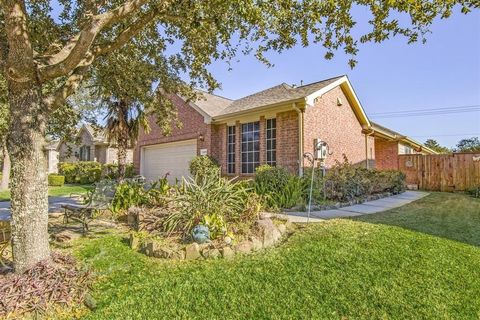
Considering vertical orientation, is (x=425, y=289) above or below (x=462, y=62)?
below

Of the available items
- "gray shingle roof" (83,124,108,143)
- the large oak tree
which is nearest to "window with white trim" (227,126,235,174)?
"gray shingle roof" (83,124,108,143)

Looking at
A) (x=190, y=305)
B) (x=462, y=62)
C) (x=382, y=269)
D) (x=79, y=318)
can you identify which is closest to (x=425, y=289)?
(x=382, y=269)

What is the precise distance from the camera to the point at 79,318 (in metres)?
3.10

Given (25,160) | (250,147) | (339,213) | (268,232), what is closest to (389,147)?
(250,147)

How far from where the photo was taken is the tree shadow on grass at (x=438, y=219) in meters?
5.80

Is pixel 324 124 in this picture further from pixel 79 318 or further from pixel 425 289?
pixel 79 318

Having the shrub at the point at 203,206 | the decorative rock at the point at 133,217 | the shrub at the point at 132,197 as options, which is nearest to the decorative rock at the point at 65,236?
the decorative rock at the point at 133,217

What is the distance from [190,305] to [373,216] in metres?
5.46

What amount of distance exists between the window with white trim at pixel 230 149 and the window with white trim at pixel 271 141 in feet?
6.75

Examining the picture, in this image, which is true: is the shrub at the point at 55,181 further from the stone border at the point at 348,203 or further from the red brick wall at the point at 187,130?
the stone border at the point at 348,203

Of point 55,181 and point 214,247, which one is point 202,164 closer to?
point 214,247

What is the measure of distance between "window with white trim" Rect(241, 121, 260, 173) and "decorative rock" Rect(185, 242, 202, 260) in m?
8.07

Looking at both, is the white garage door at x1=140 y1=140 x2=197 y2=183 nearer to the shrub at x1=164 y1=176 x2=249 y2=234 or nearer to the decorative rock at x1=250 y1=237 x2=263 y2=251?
the shrub at x1=164 y1=176 x2=249 y2=234

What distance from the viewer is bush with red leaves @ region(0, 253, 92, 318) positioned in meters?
3.13
